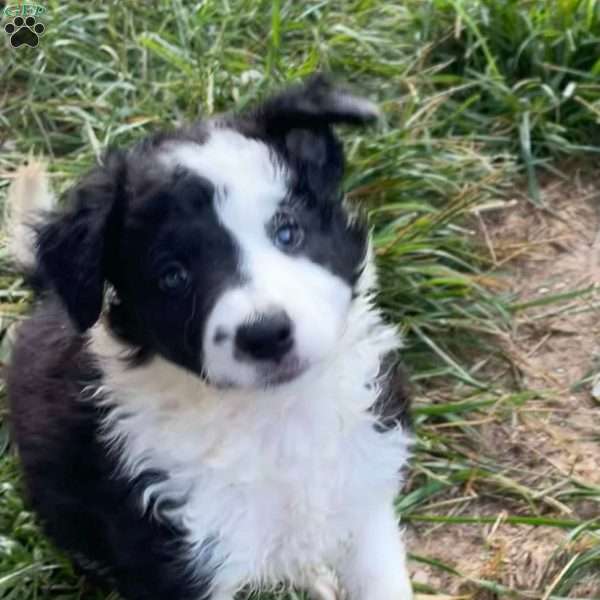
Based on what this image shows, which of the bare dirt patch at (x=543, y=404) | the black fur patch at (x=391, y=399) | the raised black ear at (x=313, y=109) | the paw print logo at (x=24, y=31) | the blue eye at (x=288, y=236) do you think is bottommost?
the bare dirt patch at (x=543, y=404)

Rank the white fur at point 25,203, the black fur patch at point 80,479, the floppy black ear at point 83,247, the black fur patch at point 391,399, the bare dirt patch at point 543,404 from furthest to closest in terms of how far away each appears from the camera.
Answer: the bare dirt patch at point 543,404
the white fur at point 25,203
the black fur patch at point 391,399
the black fur patch at point 80,479
the floppy black ear at point 83,247

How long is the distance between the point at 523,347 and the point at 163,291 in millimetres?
1940

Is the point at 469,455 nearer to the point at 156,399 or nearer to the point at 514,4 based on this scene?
the point at 156,399

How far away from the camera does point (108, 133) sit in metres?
4.88

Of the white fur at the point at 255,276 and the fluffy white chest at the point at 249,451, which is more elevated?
the white fur at the point at 255,276

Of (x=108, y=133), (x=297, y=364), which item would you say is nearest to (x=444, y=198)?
(x=108, y=133)

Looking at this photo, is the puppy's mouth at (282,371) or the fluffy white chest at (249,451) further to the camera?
the fluffy white chest at (249,451)

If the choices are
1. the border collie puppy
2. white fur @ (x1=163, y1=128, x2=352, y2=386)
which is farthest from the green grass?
white fur @ (x1=163, y1=128, x2=352, y2=386)

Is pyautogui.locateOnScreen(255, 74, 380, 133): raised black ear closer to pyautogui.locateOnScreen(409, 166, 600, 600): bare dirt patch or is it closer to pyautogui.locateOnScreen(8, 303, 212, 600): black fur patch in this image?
pyautogui.locateOnScreen(8, 303, 212, 600): black fur patch

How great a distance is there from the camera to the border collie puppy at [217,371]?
8.52ft

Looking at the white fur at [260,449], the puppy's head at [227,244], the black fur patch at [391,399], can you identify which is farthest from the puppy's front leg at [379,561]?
the puppy's head at [227,244]

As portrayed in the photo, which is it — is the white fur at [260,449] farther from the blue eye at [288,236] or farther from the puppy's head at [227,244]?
the blue eye at [288,236]

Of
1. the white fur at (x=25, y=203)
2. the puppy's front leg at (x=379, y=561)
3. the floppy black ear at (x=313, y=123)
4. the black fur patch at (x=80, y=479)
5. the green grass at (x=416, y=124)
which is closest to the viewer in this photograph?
the floppy black ear at (x=313, y=123)

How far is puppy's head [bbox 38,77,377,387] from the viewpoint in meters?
2.53
